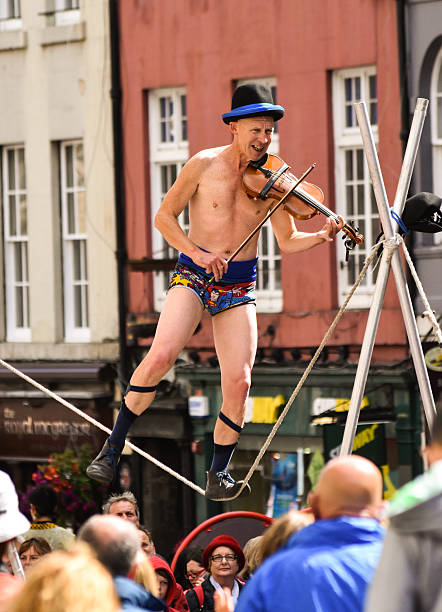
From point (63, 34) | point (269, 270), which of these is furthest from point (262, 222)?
point (63, 34)

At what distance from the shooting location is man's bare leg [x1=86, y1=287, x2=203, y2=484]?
24.1 ft

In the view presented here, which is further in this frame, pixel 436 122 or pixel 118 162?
pixel 118 162

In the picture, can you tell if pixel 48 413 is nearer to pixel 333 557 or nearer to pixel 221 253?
pixel 221 253

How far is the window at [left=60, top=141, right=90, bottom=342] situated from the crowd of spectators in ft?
39.2

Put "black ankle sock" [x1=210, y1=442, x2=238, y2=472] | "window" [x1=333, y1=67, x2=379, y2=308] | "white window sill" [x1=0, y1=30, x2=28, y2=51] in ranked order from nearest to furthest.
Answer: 1. "black ankle sock" [x1=210, y1=442, x2=238, y2=472]
2. "window" [x1=333, y1=67, x2=379, y2=308]
3. "white window sill" [x1=0, y1=30, x2=28, y2=51]

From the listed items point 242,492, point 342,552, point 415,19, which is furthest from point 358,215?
point 342,552

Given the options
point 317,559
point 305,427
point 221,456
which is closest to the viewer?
point 317,559

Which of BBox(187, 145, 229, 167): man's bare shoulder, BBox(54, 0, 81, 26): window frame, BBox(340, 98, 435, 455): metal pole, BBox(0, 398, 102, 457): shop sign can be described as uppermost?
BBox(54, 0, 81, 26): window frame

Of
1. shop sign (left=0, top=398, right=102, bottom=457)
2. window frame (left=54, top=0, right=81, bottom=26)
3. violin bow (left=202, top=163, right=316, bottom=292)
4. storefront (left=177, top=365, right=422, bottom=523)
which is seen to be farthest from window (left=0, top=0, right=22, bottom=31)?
violin bow (left=202, top=163, right=316, bottom=292)

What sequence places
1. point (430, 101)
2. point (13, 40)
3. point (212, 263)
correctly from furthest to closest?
point (13, 40) → point (430, 101) → point (212, 263)

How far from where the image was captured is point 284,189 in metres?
7.27

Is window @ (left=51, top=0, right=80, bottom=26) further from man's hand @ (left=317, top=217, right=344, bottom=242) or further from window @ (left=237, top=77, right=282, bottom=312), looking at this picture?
man's hand @ (left=317, top=217, right=344, bottom=242)

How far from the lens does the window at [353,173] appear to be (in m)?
15.0

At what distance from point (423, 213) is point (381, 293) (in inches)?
19.8
